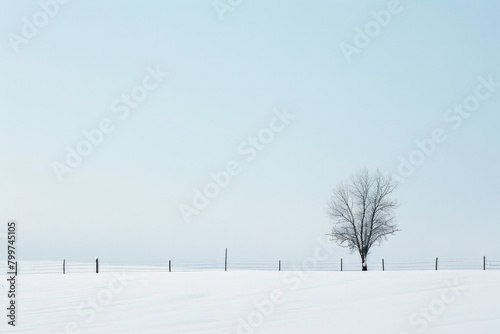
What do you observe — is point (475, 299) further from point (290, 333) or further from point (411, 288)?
point (290, 333)

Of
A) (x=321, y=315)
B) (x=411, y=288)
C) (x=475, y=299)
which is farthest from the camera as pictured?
(x=411, y=288)

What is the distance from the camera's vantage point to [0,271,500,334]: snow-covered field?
27.8 ft

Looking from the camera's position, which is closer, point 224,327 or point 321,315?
point 224,327

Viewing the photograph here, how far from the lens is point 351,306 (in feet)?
33.8

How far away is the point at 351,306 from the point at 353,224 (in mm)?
34166

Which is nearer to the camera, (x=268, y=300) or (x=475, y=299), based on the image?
(x=475, y=299)

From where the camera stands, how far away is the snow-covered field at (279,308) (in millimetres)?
8461

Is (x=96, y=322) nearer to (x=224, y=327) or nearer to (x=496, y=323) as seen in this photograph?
(x=224, y=327)

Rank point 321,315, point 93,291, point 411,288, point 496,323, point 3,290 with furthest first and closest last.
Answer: point 3,290 < point 93,291 < point 411,288 < point 321,315 < point 496,323

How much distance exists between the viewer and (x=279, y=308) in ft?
34.3

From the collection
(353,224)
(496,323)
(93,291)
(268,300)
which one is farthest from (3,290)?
(353,224)

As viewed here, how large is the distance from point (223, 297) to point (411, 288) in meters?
4.45

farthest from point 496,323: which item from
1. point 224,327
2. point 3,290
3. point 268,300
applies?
point 3,290

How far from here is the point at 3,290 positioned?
54.7 ft
